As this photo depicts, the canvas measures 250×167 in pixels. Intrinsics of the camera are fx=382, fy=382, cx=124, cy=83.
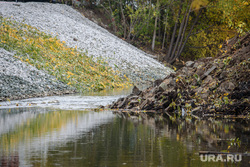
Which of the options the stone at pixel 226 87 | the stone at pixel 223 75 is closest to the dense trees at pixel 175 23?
the stone at pixel 223 75

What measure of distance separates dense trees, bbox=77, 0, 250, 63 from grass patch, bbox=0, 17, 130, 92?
13.9 metres

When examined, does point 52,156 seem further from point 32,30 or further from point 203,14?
point 203,14

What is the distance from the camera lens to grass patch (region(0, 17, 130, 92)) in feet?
62.3

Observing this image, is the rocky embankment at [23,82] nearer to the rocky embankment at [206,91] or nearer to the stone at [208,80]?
the rocky embankment at [206,91]

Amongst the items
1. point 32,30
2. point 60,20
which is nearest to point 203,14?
point 60,20

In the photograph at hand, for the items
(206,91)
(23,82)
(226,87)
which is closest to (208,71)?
(206,91)

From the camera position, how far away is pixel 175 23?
40.2 m

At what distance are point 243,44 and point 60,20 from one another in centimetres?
2230

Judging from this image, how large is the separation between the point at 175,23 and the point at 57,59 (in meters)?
21.5

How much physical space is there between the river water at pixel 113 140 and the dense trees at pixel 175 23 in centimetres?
2892

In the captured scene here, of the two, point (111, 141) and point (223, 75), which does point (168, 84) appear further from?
point (111, 141)

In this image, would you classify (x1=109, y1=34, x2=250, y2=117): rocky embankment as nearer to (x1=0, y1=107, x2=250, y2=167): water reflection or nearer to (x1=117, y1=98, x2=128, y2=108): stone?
→ (x1=117, y1=98, x2=128, y2=108): stone

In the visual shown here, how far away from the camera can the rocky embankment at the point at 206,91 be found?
9.68 m

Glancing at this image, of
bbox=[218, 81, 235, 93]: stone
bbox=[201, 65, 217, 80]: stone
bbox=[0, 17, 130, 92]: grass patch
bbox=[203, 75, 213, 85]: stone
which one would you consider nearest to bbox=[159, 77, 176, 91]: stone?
bbox=[201, 65, 217, 80]: stone
